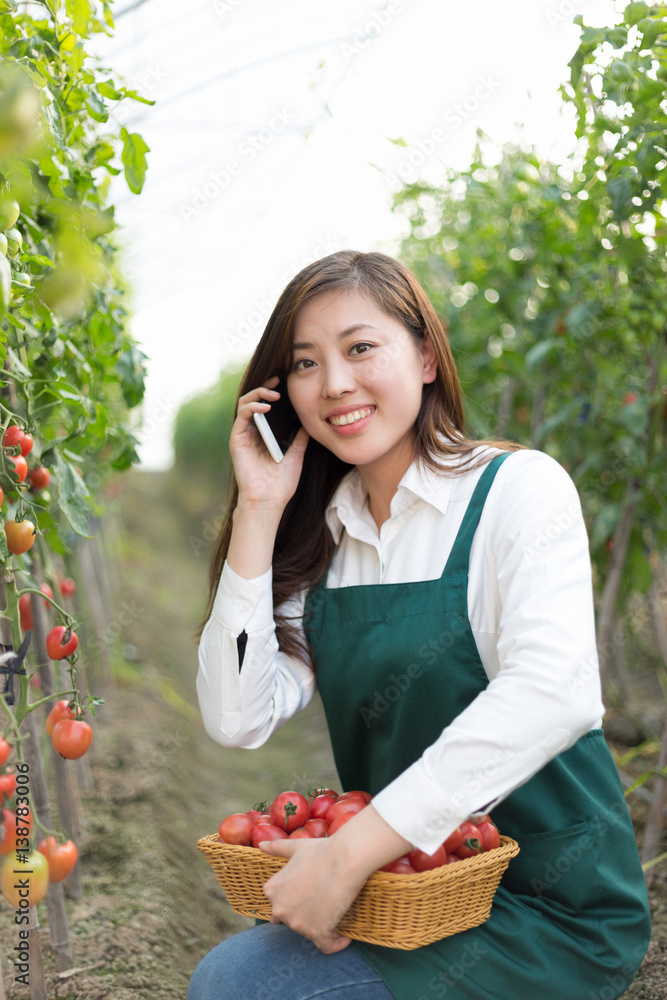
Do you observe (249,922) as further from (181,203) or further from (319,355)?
(181,203)

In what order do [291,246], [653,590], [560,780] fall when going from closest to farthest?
[560,780]
[653,590]
[291,246]

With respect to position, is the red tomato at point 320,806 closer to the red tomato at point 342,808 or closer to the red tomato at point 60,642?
the red tomato at point 342,808

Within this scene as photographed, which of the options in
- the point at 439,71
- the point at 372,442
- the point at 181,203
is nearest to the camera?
the point at 372,442

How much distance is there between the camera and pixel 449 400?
1.49 meters

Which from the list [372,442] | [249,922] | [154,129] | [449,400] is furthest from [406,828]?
[154,129]

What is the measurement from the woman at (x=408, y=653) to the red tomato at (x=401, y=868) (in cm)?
4

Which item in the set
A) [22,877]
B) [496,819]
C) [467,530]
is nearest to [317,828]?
[496,819]

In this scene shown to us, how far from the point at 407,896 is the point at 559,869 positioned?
31 cm

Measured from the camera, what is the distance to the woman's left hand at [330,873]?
100 cm

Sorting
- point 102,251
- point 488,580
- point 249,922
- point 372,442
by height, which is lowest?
point 249,922

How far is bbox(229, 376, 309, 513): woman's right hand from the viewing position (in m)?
1.48

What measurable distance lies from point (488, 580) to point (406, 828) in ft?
1.33

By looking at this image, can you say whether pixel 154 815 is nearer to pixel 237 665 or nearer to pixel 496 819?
pixel 237 665

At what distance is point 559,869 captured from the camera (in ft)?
3.85
